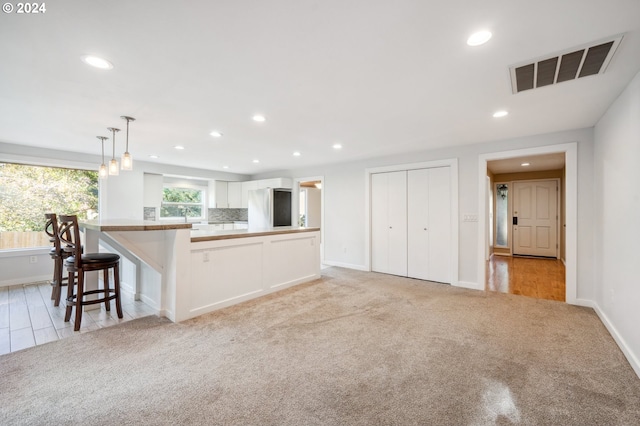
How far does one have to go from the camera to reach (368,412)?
1.62 meters

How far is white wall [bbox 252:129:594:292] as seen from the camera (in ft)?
11.4

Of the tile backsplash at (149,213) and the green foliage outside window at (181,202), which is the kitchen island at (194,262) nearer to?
the tile backsplash at (149,213)

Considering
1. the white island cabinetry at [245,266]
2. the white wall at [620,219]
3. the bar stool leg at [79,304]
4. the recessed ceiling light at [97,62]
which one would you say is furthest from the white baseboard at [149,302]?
the white wall at [620,219]

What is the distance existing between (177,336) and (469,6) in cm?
320

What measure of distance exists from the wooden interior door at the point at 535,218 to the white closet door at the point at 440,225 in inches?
169

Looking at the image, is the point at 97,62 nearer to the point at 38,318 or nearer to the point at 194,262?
the point at 194,262

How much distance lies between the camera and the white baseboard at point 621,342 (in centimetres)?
204

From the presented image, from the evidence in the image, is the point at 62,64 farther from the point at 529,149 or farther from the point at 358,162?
the point at 529,149

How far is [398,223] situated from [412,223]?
26 centimetres

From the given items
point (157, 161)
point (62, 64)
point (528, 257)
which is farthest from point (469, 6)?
point (528, 257)

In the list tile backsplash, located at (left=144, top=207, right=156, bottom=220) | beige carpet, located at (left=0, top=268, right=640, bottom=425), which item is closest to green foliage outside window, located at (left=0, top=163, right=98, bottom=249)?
tile backsplash, located at (left=144, top=207, right=156, bottom=220)

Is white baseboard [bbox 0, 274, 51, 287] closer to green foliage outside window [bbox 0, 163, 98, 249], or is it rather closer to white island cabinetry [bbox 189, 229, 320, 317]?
green foliage outside window [bbox 0, 163, 98, 249]

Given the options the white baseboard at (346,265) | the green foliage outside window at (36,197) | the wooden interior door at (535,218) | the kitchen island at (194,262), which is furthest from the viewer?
the wooden interior door at (535,218)

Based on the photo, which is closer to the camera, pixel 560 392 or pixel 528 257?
pixel 560 392
